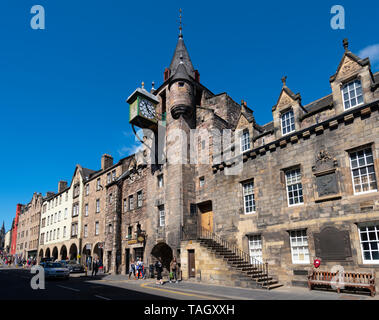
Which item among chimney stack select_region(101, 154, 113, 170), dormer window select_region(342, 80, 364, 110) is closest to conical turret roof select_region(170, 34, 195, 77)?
dormer window select_region(342, 80, 364, 110)

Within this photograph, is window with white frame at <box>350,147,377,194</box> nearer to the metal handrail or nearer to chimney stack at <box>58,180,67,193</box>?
the metal handrail

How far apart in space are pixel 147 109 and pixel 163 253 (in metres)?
11.8

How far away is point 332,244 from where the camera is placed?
13141 mm

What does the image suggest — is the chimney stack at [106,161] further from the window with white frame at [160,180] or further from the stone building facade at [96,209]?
the window with white frame at [160,180]

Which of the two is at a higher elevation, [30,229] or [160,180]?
[160,180]

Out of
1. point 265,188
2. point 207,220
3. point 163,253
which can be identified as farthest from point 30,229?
point 265,188

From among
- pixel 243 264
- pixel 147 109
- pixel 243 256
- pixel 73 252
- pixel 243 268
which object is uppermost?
pixel 147 109

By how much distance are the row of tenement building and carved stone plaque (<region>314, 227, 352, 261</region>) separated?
0.14 ft

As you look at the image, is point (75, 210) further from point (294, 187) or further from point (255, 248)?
point (294, 187)

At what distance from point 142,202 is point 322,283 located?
55.5ft

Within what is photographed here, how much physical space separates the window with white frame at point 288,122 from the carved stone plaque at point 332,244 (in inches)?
225

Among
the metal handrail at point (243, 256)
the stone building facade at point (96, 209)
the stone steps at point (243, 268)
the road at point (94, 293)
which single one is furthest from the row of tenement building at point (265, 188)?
the road at point (94, 293)
